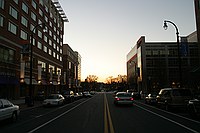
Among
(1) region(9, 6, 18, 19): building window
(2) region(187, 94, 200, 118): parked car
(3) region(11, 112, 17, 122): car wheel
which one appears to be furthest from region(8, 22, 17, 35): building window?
(2) region(187, 94, 200, 118): parked car

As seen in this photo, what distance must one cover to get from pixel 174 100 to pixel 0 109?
1287cm

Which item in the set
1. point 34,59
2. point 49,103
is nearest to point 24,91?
point 34,59

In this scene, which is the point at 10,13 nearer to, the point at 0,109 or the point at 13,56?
the point at 13,56

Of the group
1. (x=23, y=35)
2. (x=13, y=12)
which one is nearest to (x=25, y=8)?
(x=23, y=35)

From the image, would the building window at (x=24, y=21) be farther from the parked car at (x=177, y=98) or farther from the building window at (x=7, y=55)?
the parked car at (x=177, y=98)

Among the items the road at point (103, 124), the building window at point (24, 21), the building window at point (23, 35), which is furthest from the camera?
the building window at point (24, 21)

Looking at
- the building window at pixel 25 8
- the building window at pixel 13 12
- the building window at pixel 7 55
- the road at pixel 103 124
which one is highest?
the building window at pixel 25 8

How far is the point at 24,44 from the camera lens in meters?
26.5

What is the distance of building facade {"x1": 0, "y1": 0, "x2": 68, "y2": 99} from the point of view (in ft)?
100

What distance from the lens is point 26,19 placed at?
40.3 meters

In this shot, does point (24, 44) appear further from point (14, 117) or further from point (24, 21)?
point (14, 117)

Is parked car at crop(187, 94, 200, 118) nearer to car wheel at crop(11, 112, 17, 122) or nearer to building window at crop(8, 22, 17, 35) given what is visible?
car wheel at crop(11, 112, 17, 122)

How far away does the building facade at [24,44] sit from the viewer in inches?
1201

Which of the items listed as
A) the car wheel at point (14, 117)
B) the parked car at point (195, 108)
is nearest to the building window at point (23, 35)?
the car wheel at point (14, 117)
